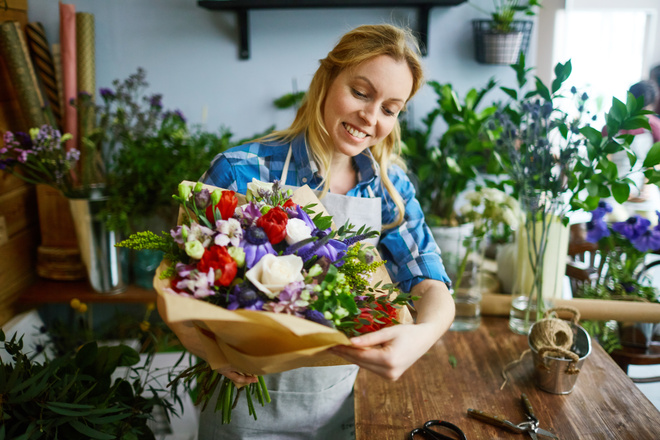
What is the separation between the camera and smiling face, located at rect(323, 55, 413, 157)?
114cm

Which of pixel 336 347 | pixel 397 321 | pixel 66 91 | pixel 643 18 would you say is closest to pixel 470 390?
pixel 397 321

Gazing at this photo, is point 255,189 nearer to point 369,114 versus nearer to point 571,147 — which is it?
point 369,114

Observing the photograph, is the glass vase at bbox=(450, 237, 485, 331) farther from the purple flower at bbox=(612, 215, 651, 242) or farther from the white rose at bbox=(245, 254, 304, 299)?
the white rose at bbox=(245, 254, 304, 299)

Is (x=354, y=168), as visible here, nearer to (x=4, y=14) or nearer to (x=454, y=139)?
(x=454, y=139)

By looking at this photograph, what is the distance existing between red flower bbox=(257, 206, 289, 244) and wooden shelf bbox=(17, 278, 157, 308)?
1.36m

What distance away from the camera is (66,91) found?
6.55 feet

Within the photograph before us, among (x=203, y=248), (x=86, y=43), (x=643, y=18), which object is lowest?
(x=203, y=248)

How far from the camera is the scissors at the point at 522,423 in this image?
1013mm

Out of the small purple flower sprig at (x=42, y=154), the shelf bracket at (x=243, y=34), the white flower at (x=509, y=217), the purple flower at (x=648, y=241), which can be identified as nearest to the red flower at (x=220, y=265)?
the white flower at (x=509, y=217)

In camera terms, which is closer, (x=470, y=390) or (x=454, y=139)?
(x=470, y=390)

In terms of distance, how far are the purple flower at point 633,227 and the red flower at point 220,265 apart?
126 cm

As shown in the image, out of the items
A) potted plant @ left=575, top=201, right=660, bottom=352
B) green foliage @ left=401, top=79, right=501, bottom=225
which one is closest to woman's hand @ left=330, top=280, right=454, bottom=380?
potted plant @ left=575, top=201, right=660, bottom=352

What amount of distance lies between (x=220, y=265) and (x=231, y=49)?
5.48ft

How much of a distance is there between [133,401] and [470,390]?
831 mm
